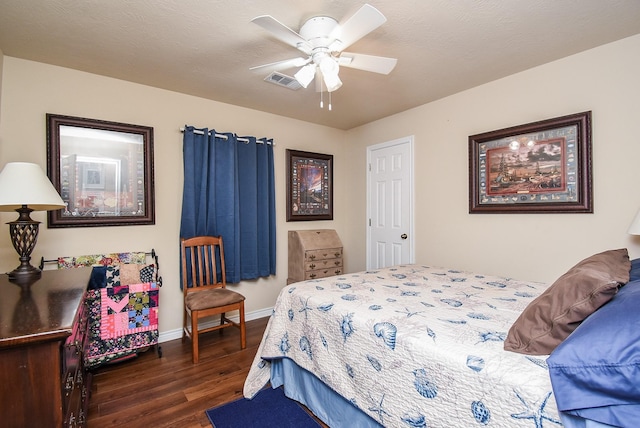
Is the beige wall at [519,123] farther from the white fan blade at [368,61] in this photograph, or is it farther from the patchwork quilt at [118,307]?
the patchwork quilt at [118,307]

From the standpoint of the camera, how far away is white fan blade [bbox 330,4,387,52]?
5.05 ft

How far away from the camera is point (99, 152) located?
8.97 ft

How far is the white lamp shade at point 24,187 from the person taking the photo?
1789mm

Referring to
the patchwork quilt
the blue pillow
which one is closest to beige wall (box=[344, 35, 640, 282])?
the blue pillow

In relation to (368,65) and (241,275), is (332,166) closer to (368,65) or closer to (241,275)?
(241,275)

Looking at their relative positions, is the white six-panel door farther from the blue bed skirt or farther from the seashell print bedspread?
the blue bed skirt

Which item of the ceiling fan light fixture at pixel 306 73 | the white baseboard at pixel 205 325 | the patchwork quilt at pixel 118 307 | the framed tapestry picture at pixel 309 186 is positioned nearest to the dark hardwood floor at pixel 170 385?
the white baseboard at pixel 205 325

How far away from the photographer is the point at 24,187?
1.83 m

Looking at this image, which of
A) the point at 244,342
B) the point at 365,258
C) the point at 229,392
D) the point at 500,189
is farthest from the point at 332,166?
the point at 229,392

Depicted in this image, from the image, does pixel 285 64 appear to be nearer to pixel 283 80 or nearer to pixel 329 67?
pixel 329 67

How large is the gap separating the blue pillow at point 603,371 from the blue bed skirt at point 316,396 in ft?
2.93

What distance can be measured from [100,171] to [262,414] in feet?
7.89

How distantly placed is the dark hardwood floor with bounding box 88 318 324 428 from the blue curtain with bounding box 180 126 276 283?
87 cm

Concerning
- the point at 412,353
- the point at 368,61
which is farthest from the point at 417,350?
the point at 368,61
